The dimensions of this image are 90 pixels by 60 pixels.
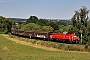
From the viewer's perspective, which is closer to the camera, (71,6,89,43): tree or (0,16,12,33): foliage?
(71,6,89,43): tree

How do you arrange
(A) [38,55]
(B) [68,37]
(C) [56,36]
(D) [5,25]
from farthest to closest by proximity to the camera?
(D) [5,25]
(C) [56,36]
(B) [68,37]
(A) [38,55]

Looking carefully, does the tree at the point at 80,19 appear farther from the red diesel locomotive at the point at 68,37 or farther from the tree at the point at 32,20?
the tree at the point at 32,20

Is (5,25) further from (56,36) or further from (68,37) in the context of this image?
(68,37)

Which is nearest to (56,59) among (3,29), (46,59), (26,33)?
(46,59)

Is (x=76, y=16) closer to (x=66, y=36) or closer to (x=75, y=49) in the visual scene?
(x=66, y=36)

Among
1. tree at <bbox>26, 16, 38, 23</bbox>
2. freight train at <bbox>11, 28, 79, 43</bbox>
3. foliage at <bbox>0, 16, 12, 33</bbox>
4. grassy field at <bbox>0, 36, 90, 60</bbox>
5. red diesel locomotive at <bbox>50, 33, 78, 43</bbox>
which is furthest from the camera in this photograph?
tree at <bbox>26, 16, 38, 23</bbox>

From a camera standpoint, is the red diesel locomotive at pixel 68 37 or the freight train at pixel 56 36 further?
the freight train at pixel 56 36

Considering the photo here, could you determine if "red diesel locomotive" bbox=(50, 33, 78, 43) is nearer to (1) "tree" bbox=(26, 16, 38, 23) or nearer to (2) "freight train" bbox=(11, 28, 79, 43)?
(2) "freight train" bbox=(11, 28, 79, 43)

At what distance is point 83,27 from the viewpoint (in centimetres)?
6688

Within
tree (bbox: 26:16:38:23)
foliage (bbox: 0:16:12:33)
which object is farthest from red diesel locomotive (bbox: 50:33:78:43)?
tree (bbox: 26:16:38:23)

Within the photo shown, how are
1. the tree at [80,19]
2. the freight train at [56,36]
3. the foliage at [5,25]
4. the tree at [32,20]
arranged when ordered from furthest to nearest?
the tree at [32,20] < the foliage at [5,25] < the tree at [80,19] < the freight train at [56,36]

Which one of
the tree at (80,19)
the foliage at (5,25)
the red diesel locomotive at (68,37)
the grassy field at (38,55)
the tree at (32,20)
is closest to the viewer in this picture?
the grassy field at (38,55)

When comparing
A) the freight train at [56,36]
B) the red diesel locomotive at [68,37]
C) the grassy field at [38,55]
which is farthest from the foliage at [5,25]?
the grassy field at [38,55]

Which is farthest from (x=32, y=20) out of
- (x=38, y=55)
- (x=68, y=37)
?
(x=38, y=55)
